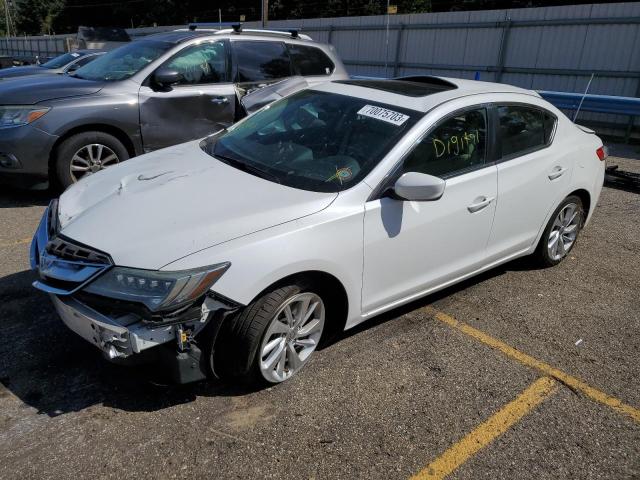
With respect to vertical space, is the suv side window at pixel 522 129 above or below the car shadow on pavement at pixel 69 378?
above

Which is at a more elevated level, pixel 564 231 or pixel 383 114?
pixel 383 114

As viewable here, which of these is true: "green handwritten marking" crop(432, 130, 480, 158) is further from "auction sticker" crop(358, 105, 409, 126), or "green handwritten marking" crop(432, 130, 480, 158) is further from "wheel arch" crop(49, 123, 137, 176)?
"wheel arch" crop(49, 123, 137, 176)

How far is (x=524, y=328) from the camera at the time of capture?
3791 mm

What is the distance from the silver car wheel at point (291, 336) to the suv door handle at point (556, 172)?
2331 mm

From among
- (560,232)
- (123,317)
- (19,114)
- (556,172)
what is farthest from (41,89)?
(560,232)

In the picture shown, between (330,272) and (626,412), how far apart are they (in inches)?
71.5

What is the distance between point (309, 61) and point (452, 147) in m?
4.01

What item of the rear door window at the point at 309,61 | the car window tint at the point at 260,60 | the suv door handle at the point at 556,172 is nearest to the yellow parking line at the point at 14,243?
the car window tint at the point at 260,60

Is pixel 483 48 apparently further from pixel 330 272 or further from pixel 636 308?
pixel 330 272

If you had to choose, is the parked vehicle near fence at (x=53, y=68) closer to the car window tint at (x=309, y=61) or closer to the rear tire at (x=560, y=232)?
the car window tint at (x=309, y=61)

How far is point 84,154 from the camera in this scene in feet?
18.7

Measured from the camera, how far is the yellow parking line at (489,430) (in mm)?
2488

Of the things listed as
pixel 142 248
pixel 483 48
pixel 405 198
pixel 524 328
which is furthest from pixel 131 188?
pixel 483 48

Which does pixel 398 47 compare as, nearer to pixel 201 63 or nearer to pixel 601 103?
pixel 601 103
